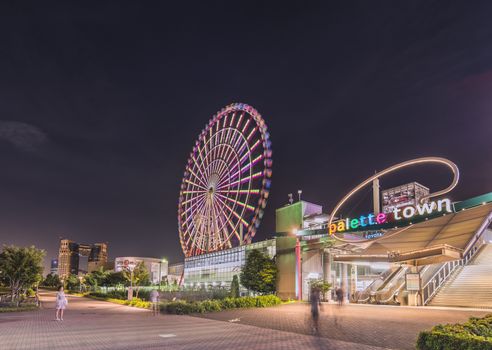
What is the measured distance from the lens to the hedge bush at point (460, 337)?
30.0ft

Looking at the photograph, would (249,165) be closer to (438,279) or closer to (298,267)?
(298,267)

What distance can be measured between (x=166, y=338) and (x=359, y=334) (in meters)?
6.70

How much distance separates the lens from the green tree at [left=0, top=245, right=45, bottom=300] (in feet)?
95.1

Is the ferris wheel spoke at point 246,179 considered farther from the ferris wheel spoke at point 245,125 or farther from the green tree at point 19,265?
the green tree at point 19,265

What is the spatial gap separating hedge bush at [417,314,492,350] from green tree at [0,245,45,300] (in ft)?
89.5

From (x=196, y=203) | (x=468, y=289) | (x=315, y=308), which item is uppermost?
(x=196, y=203)

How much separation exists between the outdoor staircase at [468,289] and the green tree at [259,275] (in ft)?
44.6

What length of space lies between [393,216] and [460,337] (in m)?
19.1

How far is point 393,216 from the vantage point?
27.9m

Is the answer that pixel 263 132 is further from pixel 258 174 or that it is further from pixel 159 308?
pixel 159 308

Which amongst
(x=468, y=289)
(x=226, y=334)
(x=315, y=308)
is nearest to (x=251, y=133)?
(x=468, y=289)

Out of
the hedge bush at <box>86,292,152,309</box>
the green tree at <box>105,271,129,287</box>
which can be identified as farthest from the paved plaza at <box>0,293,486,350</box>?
the green tree at <box>105,271,129,287</box>

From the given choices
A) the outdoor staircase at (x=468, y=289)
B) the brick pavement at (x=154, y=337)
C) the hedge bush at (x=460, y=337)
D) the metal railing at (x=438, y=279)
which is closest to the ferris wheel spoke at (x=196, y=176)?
the metal railing at (x=438, y=279)

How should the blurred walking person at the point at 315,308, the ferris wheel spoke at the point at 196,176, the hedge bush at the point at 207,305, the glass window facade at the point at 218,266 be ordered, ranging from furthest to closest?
the glass window facade at the point at 218,266 < the ferris wheel spoke at the point at 196,176 < the hedge bush at the point at 207,305 < the blurred walking person at the point at 315,308
